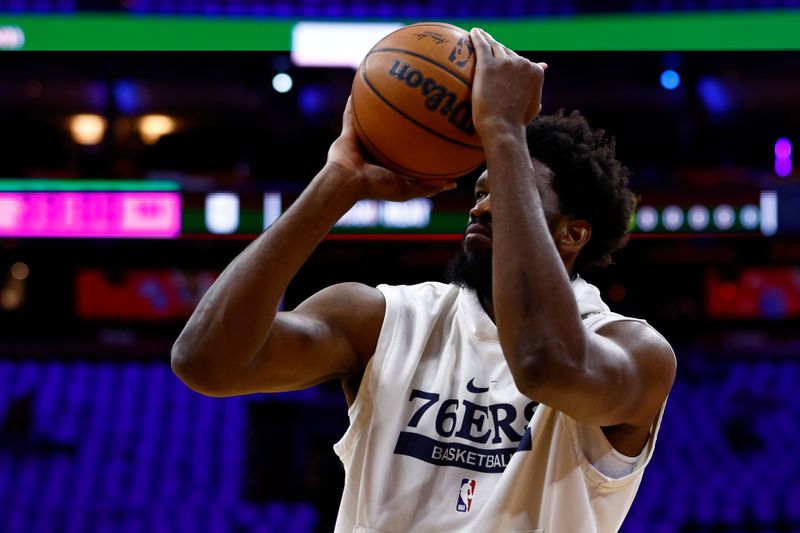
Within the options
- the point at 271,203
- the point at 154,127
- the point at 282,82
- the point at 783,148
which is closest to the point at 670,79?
the point at 783,148

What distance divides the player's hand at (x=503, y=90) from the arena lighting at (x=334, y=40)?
19.1ft

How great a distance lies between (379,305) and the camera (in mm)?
2207

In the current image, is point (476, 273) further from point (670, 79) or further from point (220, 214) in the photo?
point (670, 79)

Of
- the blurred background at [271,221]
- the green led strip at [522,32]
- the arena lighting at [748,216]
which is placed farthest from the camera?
the green led strip at [522,32]

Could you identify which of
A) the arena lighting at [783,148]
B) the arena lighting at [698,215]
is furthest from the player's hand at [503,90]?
the arena lighting at [783,148]

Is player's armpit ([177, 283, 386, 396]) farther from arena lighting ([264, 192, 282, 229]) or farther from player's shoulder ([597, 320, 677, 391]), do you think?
arena lighting ([264, 192, 282, 229])

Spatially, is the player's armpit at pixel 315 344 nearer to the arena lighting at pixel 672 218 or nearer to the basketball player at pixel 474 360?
the basketball player at pixel 474 360

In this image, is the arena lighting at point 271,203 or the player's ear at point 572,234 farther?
the arena lighting at point 271,203

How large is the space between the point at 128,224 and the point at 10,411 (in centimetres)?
189

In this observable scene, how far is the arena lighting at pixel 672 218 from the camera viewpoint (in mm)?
7102

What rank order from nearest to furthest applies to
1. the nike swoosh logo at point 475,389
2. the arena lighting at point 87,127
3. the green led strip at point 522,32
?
the nike swoosh logo at point 475,389 < the green led strip at point 522,32 < the arena lighting at point 87,127

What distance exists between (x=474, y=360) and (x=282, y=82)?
6.99 meters

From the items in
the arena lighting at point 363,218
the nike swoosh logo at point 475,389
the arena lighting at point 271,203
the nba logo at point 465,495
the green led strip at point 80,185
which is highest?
the green led strip at point 80,185

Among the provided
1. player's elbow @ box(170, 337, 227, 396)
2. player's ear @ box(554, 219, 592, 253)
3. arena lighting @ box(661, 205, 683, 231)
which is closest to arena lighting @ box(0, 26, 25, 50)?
arena lighting @ box(661, 205, 683, 231)
